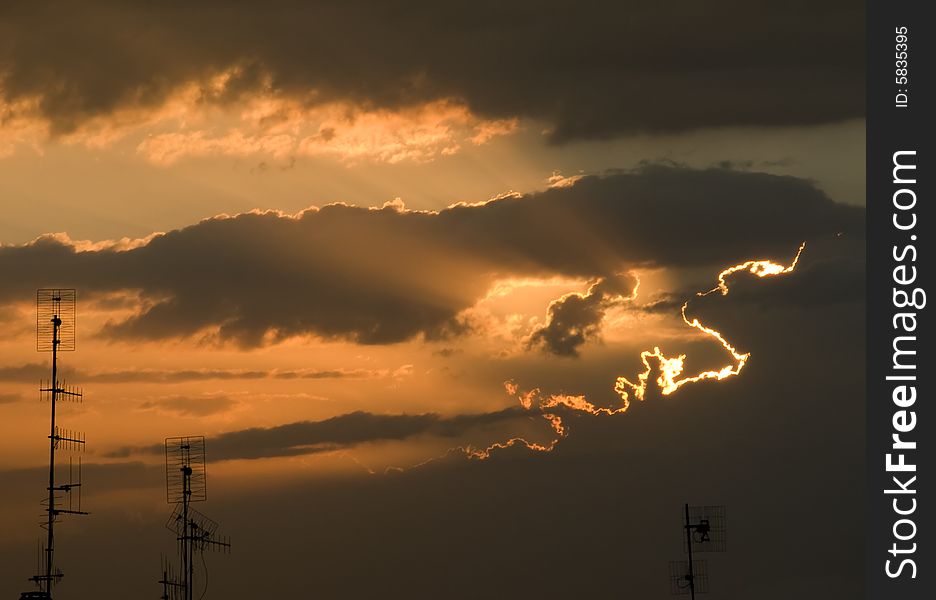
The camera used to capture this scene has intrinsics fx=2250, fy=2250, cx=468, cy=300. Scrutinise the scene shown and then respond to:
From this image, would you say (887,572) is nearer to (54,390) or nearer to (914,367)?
(914,367)

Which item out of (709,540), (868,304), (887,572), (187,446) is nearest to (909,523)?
(887,572)

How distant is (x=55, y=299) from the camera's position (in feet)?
468

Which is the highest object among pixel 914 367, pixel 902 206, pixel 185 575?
pixel 902 206

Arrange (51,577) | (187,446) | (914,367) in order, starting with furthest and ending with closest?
1. (187,446)
2. (51,577)
3. (914,367)

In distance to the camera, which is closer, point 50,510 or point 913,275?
point 913,275

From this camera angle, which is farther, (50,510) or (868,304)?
(50,510)

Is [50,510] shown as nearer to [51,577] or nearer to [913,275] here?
[51,577]

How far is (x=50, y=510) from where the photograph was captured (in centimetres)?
14000

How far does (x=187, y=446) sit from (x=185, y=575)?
8991mm

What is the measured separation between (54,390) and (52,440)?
3256mm

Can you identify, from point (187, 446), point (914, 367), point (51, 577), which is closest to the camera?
point (914, 367)

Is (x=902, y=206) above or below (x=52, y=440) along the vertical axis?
above

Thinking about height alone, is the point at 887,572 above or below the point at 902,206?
below

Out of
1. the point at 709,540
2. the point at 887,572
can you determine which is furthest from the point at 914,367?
the point at 709,540
